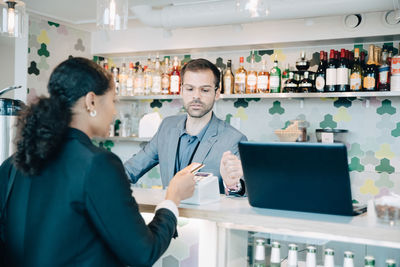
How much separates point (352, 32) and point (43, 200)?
2.94 m

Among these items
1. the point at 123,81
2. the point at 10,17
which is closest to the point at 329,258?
the point at 10,17

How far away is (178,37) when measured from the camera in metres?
4.11

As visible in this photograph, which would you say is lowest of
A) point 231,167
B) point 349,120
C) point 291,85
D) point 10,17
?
point 231,167

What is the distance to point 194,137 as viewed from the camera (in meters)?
2.46

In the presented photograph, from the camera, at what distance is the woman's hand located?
1399mm

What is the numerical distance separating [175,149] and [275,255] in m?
1.17

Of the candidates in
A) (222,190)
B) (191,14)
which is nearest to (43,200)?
(222,190)

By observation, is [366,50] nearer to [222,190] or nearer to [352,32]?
[352,32]

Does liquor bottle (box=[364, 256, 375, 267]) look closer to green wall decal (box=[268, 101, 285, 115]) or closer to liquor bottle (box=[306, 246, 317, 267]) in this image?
liquor bottle (box=[306, 246, 317, 267])

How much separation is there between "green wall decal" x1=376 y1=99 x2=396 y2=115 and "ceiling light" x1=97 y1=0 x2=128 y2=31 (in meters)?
2.47

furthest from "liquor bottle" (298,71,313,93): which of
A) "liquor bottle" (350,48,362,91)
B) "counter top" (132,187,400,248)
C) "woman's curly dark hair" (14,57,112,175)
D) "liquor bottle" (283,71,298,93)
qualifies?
"woman's curly dark hair" (14,57,112,175)

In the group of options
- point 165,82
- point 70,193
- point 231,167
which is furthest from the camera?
point 165,82

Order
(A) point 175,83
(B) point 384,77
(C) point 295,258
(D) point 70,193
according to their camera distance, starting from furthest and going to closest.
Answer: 1. (A) point 175,83
2. (B) point 384,77
3. (C) point 295,258
4. (D) point 70,193

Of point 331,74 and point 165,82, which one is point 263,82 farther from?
point 165,82
